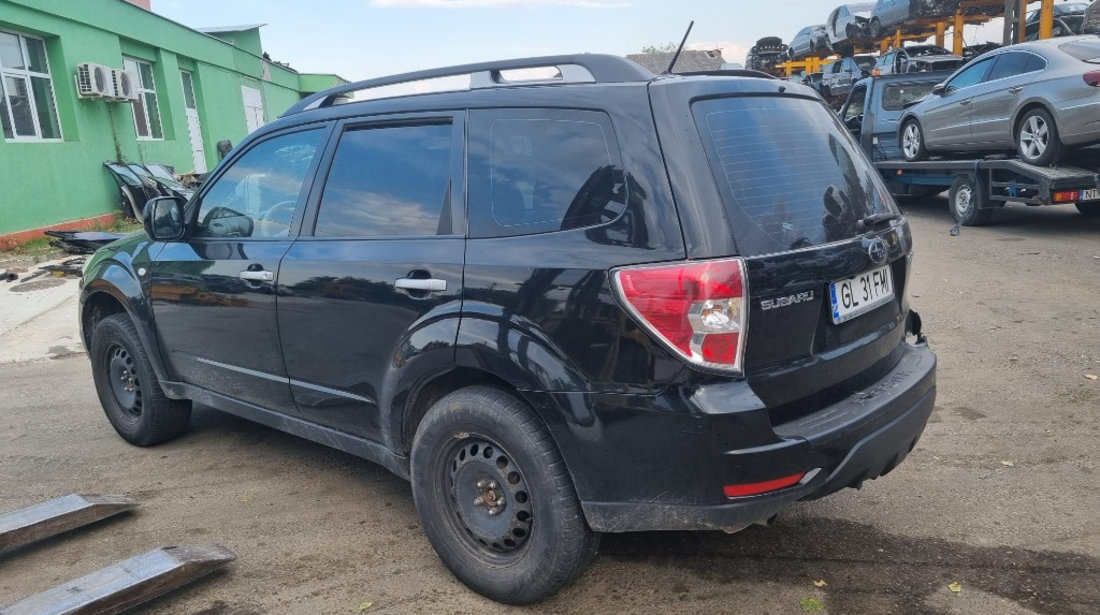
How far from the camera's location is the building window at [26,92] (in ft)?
40.8

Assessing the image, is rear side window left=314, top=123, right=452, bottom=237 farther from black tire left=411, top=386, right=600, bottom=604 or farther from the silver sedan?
the silver sedan

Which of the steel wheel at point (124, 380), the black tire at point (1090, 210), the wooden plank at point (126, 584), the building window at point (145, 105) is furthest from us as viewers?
the building window at point (145, 105)

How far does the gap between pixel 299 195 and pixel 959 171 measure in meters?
9.87

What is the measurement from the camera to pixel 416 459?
2969mm

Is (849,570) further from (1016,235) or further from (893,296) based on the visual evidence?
(1016,235)

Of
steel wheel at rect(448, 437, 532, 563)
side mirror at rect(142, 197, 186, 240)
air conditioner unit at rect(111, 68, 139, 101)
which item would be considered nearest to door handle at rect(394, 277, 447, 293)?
steel wheel at rect(448, 437, 532, 563)

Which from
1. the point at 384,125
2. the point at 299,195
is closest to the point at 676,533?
the point at 384,125

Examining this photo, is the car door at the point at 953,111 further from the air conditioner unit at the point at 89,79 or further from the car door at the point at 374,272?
the air conditioner unit at the point at 89,79

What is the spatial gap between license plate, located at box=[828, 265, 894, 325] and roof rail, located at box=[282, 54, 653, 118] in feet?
3.14

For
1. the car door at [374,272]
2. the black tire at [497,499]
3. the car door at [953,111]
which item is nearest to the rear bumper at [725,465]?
the black tire at [497,499]

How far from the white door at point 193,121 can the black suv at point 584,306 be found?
19.2m

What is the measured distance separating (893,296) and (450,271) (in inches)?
65.8

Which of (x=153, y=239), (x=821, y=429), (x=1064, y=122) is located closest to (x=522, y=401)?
(x=821, y=429)

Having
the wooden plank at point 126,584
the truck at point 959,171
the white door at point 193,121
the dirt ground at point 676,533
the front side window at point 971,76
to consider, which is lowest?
the dirt ground at point 676,533
